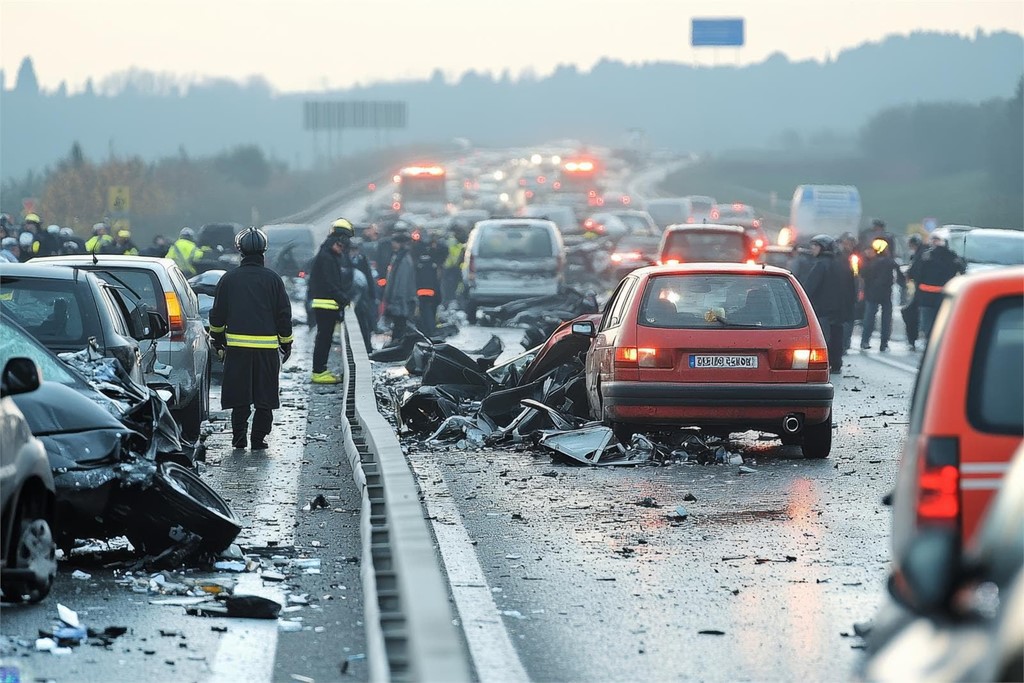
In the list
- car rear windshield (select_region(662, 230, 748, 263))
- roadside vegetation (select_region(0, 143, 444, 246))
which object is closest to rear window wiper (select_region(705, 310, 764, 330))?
car rear windshield (select_region(662, 230, 748, 263))

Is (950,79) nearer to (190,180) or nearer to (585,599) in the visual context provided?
(190,180)

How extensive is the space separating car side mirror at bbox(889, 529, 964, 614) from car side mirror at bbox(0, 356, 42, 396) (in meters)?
4.51

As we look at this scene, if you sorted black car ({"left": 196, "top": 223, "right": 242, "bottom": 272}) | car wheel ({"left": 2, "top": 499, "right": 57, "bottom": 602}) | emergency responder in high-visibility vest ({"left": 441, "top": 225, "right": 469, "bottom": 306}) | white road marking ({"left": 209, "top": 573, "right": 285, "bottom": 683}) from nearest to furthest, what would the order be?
white road marking ({"left": 209, "top": 573, "right": 285, "bottom": 683})
car wheel ({"left": 2, "top": 499, "right": 57, "bottom": 602})
black car ({"left": 196, "top": 223, "right": 242, "bottom": 272})
emergency responder in high-visibility vest ({"left": 441, "top": 225, "right": 469, "bottom": 306})

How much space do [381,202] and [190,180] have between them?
10418 mm

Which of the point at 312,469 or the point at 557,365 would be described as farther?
the point at 557,365

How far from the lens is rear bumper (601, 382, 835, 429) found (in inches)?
508

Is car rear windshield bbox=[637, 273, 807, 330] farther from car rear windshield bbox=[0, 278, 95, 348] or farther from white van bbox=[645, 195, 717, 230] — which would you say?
white van bbox=[645, 195, 717, 230]

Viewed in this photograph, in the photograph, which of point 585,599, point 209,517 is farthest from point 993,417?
point 209,517

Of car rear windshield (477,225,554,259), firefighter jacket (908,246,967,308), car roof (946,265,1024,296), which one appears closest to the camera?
car roof (946,265,1024,296)

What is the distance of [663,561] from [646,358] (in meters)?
4.24

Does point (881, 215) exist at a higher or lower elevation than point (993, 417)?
lower

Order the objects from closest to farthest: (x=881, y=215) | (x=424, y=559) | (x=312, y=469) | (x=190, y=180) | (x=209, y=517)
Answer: (x=424, y=559)
(x=209, y=517)
(x=312, y=469)
(x=881, y=215)
(x=190, y=180)

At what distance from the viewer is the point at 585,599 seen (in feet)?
26.0

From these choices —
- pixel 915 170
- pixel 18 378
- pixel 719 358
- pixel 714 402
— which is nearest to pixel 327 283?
pixel 719 358
